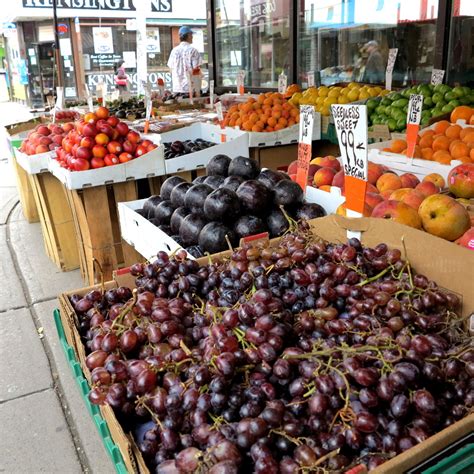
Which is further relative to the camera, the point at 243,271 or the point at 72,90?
the point at 72,90

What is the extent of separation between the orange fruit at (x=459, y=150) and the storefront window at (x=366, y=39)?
120 inches

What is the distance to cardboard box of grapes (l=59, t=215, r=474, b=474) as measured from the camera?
0.97 meters

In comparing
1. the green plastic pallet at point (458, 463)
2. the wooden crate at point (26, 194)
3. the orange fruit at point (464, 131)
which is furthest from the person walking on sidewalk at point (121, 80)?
the green plastic pallet at point (458, 463)

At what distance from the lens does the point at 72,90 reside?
16781mm

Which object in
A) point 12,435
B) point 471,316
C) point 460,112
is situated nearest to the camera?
point 471,316

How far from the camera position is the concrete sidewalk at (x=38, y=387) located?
2.31m

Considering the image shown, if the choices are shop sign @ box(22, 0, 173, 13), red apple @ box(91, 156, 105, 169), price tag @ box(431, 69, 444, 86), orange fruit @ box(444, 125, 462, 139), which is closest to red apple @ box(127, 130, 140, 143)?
red apple @ box(91, 156, 105, 169)

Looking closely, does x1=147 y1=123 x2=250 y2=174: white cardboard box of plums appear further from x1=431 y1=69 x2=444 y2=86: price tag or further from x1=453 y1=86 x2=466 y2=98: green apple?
x1=431 y1=69 x2=444 y2=86: price tag

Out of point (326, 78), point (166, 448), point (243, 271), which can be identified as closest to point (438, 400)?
point (166, 448)

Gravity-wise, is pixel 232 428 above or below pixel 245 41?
below

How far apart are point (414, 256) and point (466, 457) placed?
2.53 ft

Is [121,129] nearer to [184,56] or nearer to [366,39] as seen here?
[366,39]

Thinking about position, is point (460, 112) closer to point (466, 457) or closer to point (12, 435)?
point (466, 457)

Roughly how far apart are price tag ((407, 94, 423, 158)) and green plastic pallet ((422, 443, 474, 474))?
2272 mm
